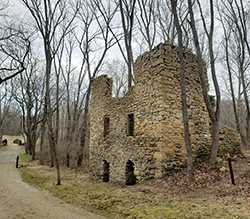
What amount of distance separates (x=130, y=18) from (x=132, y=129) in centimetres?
760

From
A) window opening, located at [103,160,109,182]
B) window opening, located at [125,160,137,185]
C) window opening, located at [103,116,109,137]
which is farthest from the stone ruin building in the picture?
window opening, located at [103,116,109,137]

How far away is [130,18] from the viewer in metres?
11.4

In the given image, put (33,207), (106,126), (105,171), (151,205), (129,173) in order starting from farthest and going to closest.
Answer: (106,126) < (105,171) < (129,173) < (33,207) < (151,205)

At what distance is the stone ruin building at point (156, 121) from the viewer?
6.52 metres

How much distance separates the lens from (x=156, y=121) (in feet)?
22.0

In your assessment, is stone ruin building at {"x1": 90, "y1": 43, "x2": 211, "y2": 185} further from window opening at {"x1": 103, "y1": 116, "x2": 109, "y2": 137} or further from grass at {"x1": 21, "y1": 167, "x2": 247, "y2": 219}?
grass at {"x1": 21, "y1": 167, "x2": 247, "y2": 219}

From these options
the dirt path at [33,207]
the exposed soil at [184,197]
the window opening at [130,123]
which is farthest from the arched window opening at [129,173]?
the dirt path at [33,207]

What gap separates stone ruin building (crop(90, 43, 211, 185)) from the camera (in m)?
6.52

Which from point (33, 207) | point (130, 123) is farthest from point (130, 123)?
point (33, 207)

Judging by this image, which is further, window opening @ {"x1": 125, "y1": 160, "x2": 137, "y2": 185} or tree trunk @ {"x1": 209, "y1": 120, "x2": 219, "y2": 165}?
window opening @ {"x1": 125, "y1": 160, "x2": 137, "y2": 185}

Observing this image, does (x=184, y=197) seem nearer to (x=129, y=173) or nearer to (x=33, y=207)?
(x=129, y=173)

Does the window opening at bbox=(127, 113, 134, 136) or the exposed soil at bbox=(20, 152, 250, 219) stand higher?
the window opening at bbox=(127, 113, 134, 136)

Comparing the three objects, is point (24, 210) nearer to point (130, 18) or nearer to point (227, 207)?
point (227, 207)

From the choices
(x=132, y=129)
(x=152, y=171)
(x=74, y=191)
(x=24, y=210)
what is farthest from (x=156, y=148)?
(x=24, y=210)
